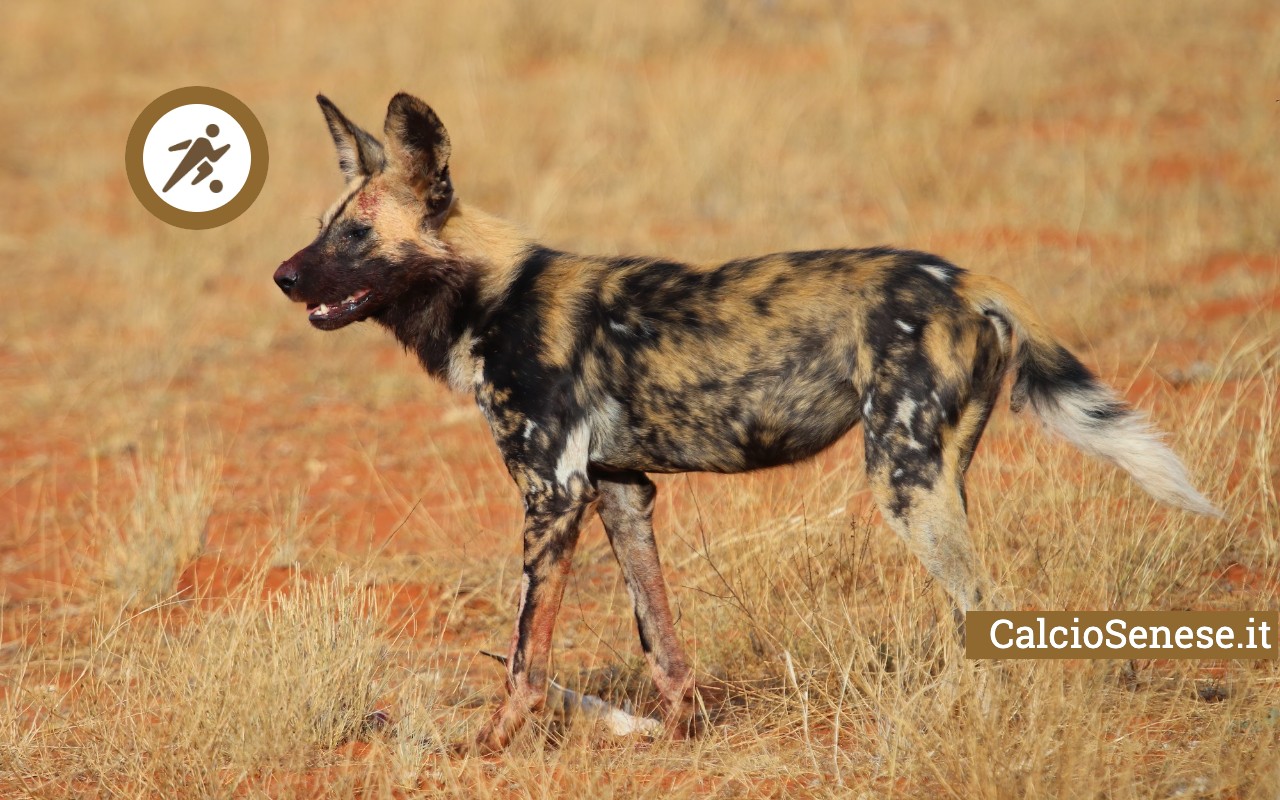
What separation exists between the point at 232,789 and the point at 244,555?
195 cm

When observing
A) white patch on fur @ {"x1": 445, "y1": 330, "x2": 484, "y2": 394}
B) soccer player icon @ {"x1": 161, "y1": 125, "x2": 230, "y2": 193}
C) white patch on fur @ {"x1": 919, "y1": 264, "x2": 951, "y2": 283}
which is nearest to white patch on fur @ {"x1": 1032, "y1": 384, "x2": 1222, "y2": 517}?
white patch on fur @ {"x1": 919, "y1": 264, "x2": 951, "y2": 283}

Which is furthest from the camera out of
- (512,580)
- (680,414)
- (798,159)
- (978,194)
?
(798,159)

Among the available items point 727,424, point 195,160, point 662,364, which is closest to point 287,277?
point 662,364

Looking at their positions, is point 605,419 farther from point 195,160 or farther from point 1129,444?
point 195,160

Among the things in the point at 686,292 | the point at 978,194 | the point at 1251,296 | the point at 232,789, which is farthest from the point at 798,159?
the point at 232,789

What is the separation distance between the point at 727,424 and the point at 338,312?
1022mm

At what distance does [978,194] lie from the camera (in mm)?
9367

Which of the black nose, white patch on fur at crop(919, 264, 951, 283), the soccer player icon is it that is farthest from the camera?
the soccer player icon

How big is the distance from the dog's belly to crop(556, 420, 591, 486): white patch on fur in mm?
48

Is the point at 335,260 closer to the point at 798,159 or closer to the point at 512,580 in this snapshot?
the point at 512,580

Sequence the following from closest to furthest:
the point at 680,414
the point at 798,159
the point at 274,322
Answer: the point at 680,414 → the point at 274,322 → the point at 798,159

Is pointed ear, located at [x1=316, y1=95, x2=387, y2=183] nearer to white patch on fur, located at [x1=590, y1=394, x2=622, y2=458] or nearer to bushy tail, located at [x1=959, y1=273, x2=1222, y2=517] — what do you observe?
white patch on fur, located at [x1=590, y1=394, x2=622, y2=458]

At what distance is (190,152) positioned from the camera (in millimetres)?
5719

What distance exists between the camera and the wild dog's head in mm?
3736
